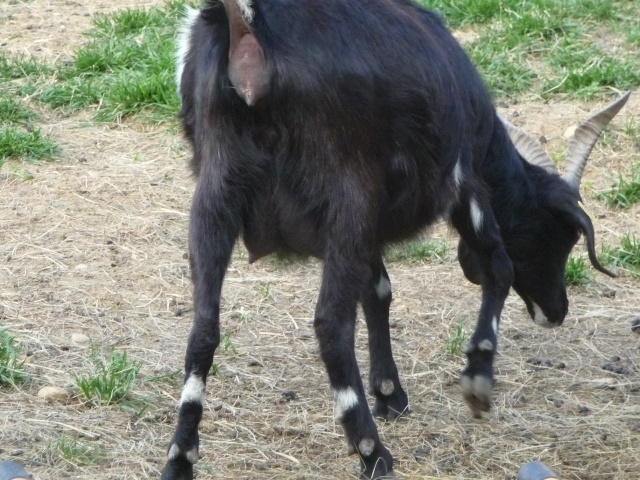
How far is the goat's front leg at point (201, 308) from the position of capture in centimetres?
425

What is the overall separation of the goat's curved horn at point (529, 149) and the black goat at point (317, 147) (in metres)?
1.38

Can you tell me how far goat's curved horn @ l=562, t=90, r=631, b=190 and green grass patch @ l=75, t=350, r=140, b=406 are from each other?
255 cm

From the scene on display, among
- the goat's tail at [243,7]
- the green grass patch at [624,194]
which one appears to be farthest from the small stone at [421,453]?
the green grass patch at [624,194]

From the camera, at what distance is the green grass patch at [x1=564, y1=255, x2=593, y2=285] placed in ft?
23.1

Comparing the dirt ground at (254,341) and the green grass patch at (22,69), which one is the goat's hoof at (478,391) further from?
the green grass patch at (22,69)

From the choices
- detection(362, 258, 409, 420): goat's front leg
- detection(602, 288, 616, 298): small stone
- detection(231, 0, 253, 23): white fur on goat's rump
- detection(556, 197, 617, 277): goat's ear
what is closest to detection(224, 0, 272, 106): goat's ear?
detection(231, 0, 253, 23): white fur on goat's rump

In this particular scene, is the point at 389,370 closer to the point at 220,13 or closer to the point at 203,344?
the point at 203,344

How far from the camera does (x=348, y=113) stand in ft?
14.0

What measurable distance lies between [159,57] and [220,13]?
4.58 meters

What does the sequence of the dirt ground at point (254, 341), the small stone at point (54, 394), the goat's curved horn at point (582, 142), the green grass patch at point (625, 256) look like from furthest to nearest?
the green grass patch at point (625, 256)
the goat's curved horn at point (582, 142)
the small stone at point (54, 394)
the dirt ground at point (254, 341)

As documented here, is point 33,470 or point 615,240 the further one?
point 615,240

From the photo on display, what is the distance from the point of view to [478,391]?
511 centimetres

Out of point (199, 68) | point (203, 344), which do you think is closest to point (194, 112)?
point (199, 68)

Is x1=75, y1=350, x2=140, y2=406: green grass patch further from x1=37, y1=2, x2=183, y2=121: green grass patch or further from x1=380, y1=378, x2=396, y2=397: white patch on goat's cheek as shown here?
x1=37, y1=2, x2=183, y2=121: green grass patch
